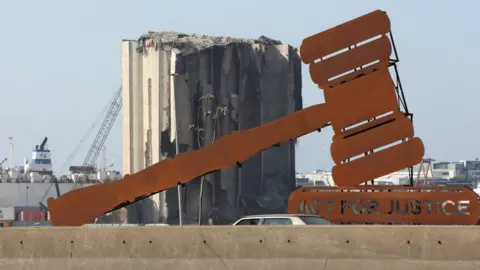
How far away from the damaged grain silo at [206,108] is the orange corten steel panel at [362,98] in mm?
62694

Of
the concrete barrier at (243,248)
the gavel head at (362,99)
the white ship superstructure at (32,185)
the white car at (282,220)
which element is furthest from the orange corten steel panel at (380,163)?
the white ship superstructure at (32,185)

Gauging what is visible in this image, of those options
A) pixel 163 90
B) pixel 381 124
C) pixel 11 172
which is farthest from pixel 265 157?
pixel 381 124

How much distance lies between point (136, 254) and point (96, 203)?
9.58 meters

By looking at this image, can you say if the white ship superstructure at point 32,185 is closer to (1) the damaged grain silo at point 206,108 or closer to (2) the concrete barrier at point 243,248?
(1) the damaged grain silo at point 206,108

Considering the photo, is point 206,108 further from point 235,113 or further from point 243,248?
point 243,248

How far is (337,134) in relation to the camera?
93.8 ft

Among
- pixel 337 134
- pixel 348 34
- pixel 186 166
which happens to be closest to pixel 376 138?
pixel 337 134

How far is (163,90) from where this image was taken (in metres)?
96.1

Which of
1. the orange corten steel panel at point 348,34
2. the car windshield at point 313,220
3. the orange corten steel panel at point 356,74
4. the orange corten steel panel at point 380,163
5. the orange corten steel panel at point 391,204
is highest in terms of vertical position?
the orange corten steel panel at point 348,34

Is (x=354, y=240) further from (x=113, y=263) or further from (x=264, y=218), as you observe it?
(x=264, y=218)

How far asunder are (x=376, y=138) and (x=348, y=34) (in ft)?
11.2

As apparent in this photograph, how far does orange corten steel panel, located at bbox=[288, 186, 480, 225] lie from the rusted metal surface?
0.55 metres

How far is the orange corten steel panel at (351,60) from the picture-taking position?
94.5ft

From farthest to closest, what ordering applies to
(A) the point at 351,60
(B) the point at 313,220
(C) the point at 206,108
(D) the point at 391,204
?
(C) the point at 206,108 → (A) the point at 351,60 → (D) the point at 391,204 → (B) the point at 313,220
